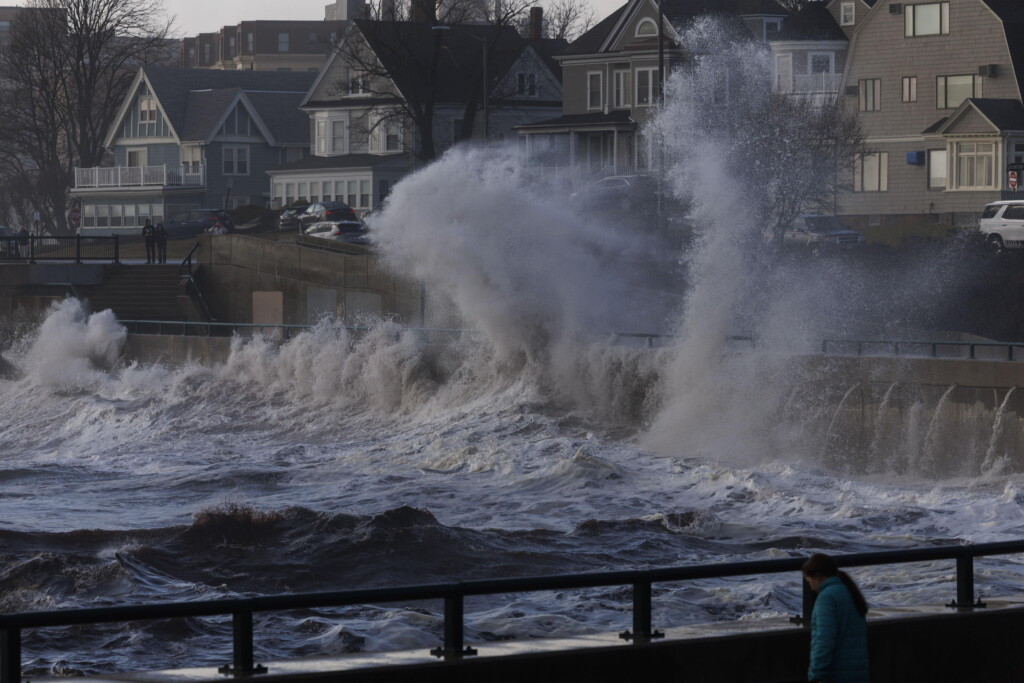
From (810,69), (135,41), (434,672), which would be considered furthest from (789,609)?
(135,41)

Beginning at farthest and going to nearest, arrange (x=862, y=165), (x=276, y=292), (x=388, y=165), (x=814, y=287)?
(x=388, y=165)
(x=862, y=165)
(x=276, y=292)
(x=814, y=287)

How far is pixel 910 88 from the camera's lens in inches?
2082

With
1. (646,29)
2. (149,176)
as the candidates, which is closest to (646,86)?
(646,29)

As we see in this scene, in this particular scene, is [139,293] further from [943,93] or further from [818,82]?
[943,93]

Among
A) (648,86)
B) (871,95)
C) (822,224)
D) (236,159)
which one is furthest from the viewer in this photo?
(236,159)

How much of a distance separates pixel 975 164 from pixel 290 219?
2362 cm

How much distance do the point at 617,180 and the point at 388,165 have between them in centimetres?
2290

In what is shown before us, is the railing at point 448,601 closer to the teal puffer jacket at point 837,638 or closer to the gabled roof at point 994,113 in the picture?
the teal puffer jacket at point 837,638

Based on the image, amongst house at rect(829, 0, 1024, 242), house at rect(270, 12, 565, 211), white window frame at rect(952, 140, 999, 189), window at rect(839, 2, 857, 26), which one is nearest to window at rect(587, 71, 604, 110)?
house at rect(270, 12, 565, 211)

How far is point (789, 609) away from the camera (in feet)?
41.9

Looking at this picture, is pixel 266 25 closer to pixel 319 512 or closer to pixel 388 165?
pixel 388 165

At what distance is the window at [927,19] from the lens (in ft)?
170

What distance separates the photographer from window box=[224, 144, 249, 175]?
77375 mm

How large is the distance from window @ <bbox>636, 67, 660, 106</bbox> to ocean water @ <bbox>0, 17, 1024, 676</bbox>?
14.9 metres
